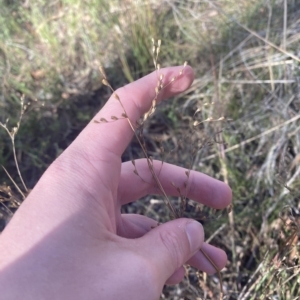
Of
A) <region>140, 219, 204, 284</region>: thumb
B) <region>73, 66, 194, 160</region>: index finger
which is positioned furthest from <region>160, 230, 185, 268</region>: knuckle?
<region>73, 66, 194, 160</region>: index finger

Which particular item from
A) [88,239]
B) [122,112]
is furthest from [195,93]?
[88,239]

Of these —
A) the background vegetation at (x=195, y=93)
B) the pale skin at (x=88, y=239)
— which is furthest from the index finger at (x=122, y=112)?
the background vegetation at (x=195, y=93)

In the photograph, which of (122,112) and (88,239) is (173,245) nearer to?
(88,239)

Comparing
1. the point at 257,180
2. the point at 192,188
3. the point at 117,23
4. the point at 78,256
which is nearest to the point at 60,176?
the point at 78,256

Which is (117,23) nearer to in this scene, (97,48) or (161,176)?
(97,48)

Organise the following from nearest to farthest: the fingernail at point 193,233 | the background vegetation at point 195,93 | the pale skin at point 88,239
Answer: the pale skin at point 88,239 < the fingernail at point 193,233 < the background vegetation at point 195,93

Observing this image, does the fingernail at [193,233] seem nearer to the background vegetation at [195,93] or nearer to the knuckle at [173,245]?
the knuckle at [173,245]
